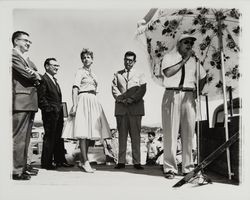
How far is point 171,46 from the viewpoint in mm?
4258

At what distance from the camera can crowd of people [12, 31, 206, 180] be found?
13.6 feet

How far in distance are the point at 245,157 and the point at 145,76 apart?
4.74ft

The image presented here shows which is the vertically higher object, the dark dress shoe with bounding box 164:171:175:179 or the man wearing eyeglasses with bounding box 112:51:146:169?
the man wearing eyeglasses with bounding box 112:51:146:169

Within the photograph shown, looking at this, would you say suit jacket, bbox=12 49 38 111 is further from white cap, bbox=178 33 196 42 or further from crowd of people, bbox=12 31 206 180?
white cap, bbox=178 33 196 42

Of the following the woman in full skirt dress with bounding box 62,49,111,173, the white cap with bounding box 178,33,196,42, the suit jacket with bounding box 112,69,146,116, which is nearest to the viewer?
the white cap with bounding box 178,33,196,42

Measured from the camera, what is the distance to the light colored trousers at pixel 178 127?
4.16 m

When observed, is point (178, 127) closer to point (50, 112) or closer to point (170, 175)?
point (170, 175)

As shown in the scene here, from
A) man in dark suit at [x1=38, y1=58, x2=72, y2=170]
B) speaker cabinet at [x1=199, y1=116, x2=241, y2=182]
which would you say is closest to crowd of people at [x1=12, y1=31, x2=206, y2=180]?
man in dark suit at [x1=38, y1=58, x2=72, y2=170]

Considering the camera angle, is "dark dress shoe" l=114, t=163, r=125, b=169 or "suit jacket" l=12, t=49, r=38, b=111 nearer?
"suit jacket" l=12, t=49, r=38, b=111

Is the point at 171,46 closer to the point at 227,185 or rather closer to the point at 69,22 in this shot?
the point at 69,22

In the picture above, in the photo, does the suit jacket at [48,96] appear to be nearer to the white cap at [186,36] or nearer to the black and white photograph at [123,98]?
the black and white photograph at [123,98]

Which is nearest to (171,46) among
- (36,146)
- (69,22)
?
(69,22)

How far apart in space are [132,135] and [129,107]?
340mm

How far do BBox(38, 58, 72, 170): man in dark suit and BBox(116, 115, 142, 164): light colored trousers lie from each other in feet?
2.35
